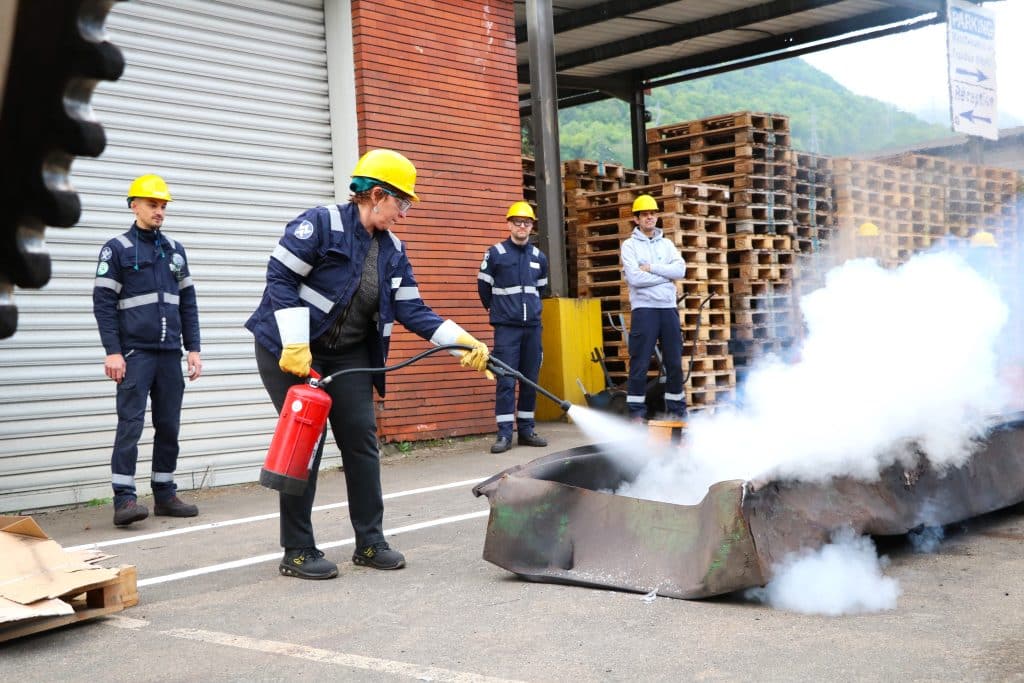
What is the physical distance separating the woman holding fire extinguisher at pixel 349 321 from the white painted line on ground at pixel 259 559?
0.54 meters

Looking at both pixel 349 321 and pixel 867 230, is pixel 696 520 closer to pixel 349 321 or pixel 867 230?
pixel 349 321

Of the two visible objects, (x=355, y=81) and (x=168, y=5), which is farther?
(x=355, y=81)

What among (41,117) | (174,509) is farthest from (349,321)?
(41,117)

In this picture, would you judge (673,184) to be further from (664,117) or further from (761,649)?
(664,117)

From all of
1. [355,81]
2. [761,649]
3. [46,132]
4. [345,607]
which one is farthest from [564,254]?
[46,132]

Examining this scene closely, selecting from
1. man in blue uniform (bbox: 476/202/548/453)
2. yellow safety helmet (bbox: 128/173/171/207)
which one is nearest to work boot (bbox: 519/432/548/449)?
man in blue uniform (bbox: 476/202/548/453)

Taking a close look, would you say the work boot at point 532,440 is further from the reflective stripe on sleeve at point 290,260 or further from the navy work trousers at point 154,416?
the reflective stripe on sleeve at point 290,260

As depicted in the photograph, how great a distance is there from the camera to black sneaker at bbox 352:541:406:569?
19.8ft

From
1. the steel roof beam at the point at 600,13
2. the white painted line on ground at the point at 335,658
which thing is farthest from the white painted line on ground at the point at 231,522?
the steel roof beam at the point at 600,13

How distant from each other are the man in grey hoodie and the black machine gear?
10673mm

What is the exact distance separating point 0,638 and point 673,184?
10.6m

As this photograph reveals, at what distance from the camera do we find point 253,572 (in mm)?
6164

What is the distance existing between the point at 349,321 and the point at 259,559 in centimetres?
173

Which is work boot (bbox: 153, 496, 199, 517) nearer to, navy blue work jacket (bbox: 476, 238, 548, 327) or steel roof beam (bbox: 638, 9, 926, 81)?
navy blue work jacket (bbox: 476, 238, 548, 327)
